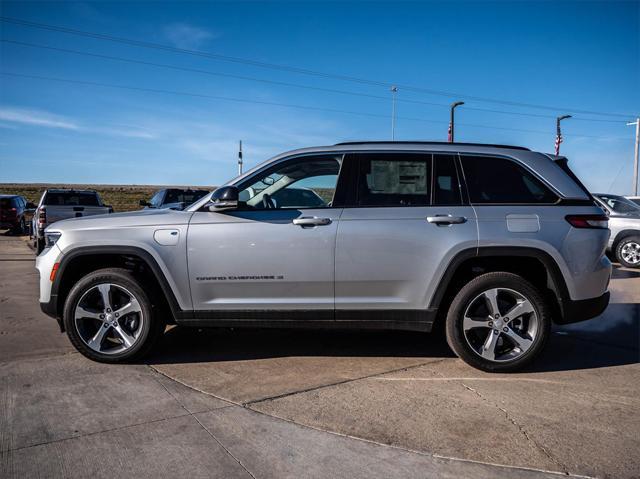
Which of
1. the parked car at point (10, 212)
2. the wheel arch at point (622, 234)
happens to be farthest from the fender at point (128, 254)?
the parked car at point (10, 212)

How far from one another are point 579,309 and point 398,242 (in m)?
1.59

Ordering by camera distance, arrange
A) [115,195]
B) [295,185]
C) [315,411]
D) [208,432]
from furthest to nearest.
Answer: [115,195]
[295,185]
[315,411]
[208,432]

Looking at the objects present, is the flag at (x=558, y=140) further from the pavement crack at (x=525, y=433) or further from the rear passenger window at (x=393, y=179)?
the pavement crack at (x=525, y=433)

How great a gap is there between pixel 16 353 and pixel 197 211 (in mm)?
2187

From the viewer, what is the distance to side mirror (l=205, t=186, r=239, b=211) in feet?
13.2

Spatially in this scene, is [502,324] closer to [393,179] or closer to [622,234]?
[393,179]

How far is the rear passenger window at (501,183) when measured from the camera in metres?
4.20

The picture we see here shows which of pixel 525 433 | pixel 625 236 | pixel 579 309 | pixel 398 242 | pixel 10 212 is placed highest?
pixel 10 212

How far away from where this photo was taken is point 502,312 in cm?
412

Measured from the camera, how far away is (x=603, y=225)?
4145 mm

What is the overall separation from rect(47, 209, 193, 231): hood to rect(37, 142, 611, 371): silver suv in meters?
0.02

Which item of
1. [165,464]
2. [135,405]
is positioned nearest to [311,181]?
[135,405]

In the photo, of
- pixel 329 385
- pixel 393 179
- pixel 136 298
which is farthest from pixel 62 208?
pixel 329 385

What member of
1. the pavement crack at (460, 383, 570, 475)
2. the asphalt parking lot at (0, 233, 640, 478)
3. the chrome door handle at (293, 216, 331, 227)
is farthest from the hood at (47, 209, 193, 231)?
the pavement crack at (460, 383, 570, 475)
